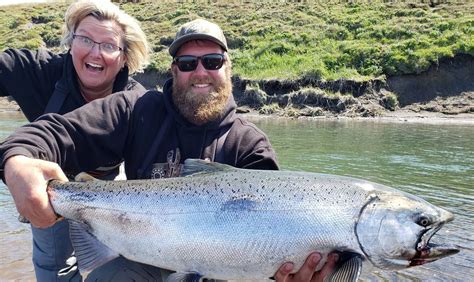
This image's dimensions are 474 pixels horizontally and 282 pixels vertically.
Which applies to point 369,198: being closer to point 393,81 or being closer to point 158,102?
point 158,102

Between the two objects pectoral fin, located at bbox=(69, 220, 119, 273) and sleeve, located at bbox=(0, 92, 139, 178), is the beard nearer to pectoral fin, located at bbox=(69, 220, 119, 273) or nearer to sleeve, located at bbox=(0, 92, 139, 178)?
sleeve, located at bbox=(0, 92, 139, 178)

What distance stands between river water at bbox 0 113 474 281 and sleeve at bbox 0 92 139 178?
2.27 meters

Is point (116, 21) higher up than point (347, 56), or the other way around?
point (116, 21)

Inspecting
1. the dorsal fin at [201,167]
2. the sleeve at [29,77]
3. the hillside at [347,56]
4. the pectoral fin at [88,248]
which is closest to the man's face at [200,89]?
the dorsal fin at [201,167]

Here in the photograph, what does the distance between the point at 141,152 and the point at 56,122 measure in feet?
2.17

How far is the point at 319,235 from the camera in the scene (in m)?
2.94

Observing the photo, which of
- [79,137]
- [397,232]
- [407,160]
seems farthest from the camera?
[407,160]

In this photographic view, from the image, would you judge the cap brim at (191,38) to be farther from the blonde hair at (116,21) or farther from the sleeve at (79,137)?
the blonde hair at (116,21)

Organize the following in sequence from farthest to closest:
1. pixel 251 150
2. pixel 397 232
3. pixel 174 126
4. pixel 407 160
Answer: pixel 407 160 → pixel 174 126 → pixel 251 150 → pixel 397 232

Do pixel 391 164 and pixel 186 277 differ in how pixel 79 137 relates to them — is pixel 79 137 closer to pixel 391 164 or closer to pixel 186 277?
pixel 186 277

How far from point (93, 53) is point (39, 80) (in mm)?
569

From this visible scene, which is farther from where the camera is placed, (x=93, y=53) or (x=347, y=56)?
(x=347, y=56)

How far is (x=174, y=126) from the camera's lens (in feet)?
12.8

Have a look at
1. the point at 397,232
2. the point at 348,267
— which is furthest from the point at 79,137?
the point at 397,232
